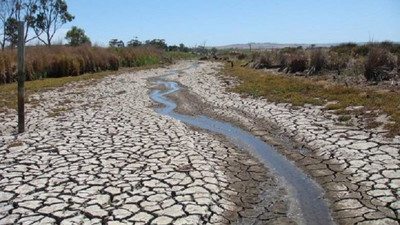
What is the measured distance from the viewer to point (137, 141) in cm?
884

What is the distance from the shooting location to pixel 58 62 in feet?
87.4

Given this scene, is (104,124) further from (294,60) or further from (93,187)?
(294,60)

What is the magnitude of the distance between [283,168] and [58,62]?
22.9 m

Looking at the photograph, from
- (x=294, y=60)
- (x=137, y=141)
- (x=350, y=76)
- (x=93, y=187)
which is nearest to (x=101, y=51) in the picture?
(x=294, y=60)

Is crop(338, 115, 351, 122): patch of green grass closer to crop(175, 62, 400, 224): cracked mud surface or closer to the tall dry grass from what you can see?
crop(175, 62, 400, 224): cracked mud surface

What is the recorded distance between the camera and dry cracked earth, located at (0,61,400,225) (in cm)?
510

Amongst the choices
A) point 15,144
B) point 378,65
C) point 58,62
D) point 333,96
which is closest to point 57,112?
A: point 15,144

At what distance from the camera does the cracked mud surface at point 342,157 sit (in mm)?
5180

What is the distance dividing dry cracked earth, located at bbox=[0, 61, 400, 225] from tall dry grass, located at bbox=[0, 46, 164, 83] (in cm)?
1115

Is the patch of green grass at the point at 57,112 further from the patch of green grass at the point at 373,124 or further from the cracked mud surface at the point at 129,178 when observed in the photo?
the patch of green grass at the point at 373,124

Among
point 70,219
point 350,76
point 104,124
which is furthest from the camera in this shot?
point 350,76

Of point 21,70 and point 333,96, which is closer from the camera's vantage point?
point 21,70

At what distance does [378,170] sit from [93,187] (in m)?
4.60

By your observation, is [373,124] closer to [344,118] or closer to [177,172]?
[344,118]
